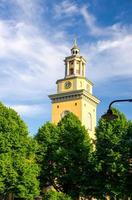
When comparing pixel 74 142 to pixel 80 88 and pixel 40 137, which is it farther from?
pixel 80 88

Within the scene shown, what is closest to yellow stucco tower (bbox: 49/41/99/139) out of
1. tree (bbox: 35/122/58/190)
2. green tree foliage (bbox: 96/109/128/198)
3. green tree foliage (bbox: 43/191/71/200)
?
→ tree (bbox: 35/122/58/190)

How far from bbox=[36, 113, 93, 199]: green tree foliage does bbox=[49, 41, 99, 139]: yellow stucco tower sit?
20673mm

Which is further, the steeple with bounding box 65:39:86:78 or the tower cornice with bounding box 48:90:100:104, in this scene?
the steeple with bounding box 65:39:86:78

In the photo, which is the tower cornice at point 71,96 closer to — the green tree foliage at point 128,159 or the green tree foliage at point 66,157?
the green tree foliage at point 66,157

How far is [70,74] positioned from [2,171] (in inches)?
1462

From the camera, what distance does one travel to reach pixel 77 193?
43.2 metres

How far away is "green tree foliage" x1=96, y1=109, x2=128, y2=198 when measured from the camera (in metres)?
40.6

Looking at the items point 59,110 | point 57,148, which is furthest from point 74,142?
point 59,110

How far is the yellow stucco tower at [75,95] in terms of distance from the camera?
228 ft

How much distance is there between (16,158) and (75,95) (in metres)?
30.4

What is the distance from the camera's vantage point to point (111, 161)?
41.5 meters

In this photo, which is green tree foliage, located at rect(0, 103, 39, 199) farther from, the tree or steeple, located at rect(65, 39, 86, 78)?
steeple, located at rect(65, 39, 86, 78)

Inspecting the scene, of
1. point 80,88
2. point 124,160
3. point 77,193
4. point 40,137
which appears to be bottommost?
point 77,193

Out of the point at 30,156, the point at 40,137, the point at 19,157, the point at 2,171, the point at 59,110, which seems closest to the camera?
the point at 2,171
